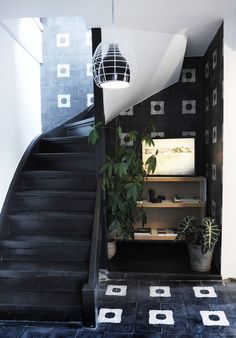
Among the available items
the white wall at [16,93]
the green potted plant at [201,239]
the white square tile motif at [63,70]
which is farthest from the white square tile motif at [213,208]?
the white square tile motif at [63,70]

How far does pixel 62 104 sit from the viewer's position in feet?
15.4

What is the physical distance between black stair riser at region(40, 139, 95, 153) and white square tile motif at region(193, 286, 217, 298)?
196cm

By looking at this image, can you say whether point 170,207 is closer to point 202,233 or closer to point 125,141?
point 202,233

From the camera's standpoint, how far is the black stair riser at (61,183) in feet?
12.0

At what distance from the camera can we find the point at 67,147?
4.29 metres

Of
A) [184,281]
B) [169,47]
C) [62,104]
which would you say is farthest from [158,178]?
[62,104]

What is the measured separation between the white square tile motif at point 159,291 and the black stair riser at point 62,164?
1496 millimetres

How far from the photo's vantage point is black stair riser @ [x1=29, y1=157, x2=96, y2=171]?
387 centimetres

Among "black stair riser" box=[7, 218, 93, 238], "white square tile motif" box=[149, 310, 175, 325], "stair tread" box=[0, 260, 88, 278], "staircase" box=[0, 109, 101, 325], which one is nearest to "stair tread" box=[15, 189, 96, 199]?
"staircase" box=[0, 109, 101, 325]

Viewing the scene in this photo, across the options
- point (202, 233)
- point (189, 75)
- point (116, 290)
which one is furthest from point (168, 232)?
point (189, 75)

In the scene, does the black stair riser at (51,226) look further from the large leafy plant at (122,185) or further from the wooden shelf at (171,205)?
the wooden shelf at (171,205)

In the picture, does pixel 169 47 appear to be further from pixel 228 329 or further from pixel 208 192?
pixel 228 329

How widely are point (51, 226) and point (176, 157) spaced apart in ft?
5.95

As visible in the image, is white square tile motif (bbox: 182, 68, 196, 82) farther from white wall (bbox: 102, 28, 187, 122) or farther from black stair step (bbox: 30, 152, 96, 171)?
black stair step (bbox: 30, 152, 96, 171)
